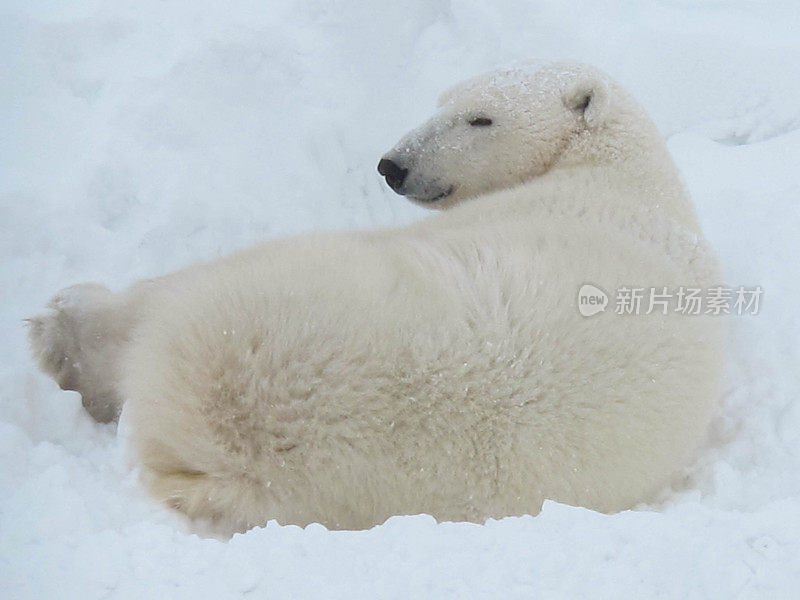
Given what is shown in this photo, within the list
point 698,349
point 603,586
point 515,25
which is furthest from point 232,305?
point 515,25

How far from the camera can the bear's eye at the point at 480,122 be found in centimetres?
336

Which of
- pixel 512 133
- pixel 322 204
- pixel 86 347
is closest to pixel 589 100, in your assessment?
pixel 512 133

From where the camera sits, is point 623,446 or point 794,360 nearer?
point 623,446

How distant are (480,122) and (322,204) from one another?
997 mm

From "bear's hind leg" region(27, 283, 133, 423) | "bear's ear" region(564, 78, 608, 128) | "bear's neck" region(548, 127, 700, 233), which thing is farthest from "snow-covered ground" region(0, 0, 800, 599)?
"bear's ear" region(564, 78, 608, 128)

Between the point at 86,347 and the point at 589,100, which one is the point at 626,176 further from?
the point at 86,347

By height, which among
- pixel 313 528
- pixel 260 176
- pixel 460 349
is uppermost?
pixel 460 349

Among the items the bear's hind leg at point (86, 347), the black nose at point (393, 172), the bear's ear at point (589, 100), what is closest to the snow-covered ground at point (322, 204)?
the bear's hind leg at point (86, 347)

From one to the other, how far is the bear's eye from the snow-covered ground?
35.6 inches

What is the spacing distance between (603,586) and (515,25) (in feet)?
13.3

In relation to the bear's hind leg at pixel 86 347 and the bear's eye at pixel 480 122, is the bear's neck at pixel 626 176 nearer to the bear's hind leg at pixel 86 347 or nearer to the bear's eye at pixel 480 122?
the bear's eye at pixel 480 122

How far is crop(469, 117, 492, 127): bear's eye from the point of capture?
3359 millimetres

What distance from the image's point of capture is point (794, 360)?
2760mm

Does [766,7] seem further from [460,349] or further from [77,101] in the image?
[460,349]
